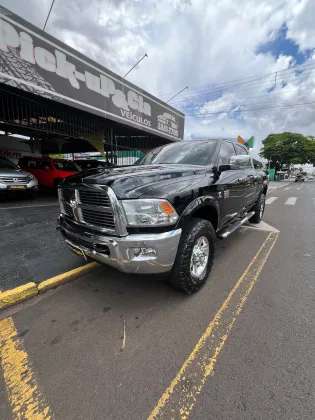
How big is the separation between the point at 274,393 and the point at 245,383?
19 centimetres

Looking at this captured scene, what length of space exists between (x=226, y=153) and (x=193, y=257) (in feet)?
6.60

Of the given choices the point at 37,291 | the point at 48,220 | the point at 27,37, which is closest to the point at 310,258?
the point at 37,291

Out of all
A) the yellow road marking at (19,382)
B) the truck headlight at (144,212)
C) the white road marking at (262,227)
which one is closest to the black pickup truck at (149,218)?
the truck headlight at (144,212)

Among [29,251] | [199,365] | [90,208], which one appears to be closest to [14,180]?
[29,251]

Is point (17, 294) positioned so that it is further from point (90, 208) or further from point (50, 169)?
point (50, 169)

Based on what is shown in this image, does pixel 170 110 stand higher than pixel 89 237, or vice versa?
pixel 170 110

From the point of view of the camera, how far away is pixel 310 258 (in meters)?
3.83

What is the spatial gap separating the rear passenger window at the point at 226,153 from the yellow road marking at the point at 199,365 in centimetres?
192

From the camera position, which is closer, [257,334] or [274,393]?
[274,393]

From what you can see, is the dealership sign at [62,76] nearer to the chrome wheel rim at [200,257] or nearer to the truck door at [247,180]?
the truck door at [247,180]

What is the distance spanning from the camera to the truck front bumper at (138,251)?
78.7 inches

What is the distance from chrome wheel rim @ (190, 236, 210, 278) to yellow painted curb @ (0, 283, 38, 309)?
6.57 feet

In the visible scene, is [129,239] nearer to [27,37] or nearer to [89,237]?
[89,237]

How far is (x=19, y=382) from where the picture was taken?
159 cm
